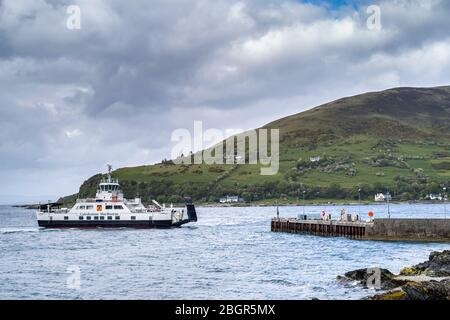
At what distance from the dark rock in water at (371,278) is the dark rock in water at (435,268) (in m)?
2.14

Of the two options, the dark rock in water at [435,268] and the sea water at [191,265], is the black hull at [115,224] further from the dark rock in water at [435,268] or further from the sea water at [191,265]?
the dark rock in water at [435,268]

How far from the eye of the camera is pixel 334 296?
124ft

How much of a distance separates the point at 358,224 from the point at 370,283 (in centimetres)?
4461

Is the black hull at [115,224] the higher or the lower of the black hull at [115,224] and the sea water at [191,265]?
the higher

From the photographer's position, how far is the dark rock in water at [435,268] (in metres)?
40.4

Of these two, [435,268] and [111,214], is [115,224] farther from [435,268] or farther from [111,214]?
[435,268]

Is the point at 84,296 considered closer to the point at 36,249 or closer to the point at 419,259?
the point at 419,259

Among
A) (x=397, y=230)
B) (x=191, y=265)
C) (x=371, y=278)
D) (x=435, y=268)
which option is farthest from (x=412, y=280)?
(x=397, y=230)

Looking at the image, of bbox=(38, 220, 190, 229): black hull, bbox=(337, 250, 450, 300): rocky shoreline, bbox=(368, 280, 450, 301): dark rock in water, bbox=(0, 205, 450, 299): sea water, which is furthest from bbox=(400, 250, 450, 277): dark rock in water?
bbox=(38, 220, 190, 229): black hull

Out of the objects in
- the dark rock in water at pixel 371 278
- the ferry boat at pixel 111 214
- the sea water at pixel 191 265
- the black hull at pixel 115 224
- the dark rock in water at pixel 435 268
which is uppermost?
the ferry boat at pixel 111 214

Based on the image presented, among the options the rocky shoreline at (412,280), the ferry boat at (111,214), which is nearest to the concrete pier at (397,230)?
the rocky shoreline at (412,280)

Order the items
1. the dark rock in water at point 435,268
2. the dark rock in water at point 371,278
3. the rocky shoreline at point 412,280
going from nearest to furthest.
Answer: the rocky shoreline at point 412,280 → the dark rock in water at point 371,278 → the dark rock in water at point 435,268
